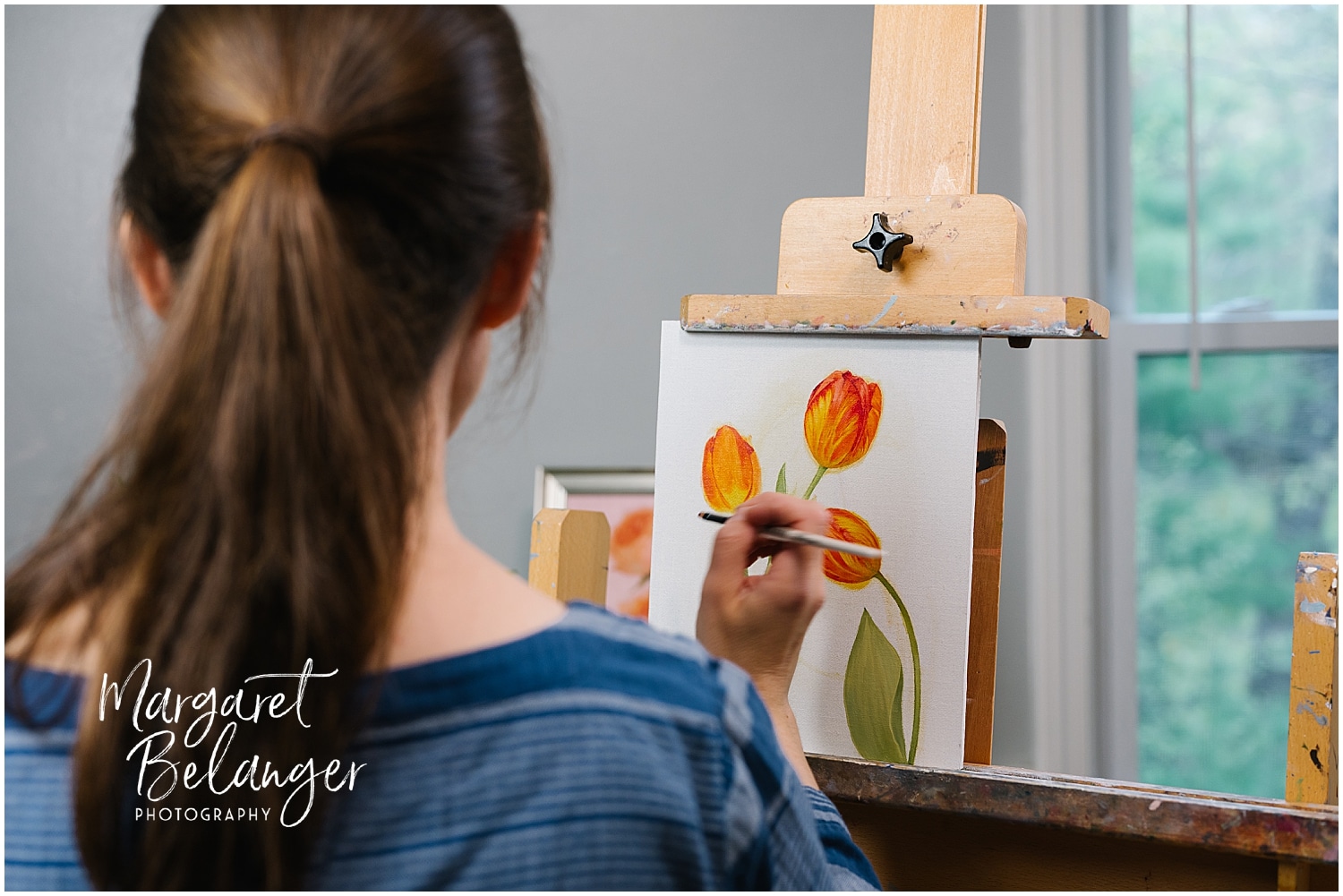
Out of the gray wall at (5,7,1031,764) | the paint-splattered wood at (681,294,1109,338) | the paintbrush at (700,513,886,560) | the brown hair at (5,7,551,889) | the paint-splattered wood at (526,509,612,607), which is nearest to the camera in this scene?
the brown hair at (5,7,551,889)

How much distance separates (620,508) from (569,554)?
25.3 inches

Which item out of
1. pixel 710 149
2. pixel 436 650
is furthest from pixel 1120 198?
pixel 436 650

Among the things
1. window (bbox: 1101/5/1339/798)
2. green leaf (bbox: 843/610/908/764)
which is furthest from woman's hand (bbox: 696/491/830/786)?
window (bbox: 1101/5/1339/798)

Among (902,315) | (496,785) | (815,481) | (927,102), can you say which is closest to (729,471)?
(815,481)

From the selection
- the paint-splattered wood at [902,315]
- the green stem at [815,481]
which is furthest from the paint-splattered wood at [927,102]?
the green stem at [815,481]

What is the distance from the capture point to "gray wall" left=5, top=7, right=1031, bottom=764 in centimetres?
148

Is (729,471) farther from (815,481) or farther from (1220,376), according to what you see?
(1220,376)

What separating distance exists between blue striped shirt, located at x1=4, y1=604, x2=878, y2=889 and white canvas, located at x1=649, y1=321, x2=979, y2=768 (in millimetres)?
369

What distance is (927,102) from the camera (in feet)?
2.75

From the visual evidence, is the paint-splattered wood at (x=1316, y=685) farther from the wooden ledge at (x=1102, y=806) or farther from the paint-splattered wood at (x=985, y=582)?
the paint-splattered wood at (x=985, y=582)

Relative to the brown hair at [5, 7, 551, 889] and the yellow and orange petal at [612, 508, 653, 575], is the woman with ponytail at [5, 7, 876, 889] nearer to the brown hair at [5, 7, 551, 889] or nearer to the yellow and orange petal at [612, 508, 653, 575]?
the brown hair at [5, 7, 551, 889]

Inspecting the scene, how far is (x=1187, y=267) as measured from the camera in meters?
1.60

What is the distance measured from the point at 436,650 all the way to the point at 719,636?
0.28 metres

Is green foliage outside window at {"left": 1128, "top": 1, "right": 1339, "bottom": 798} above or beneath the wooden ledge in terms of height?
above
